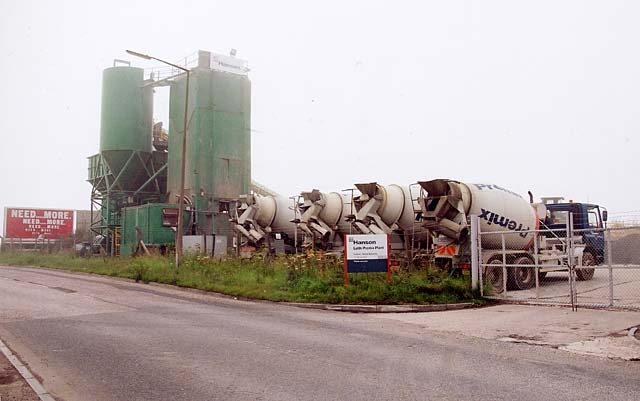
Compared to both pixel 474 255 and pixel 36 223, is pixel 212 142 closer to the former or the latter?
pixel 474 255

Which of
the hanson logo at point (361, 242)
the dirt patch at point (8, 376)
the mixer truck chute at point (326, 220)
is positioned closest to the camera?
the dirt patch at point (8, 376)

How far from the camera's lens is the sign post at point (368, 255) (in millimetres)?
17106

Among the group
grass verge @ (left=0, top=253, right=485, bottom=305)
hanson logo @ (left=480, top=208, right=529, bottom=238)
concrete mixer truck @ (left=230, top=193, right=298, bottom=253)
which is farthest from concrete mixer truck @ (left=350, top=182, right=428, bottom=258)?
concrete mixer truck @ (left=230, top=193, right=298, bottom=253)

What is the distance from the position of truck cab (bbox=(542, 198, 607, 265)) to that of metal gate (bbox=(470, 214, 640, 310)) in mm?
48

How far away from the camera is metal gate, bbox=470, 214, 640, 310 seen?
47.6ft

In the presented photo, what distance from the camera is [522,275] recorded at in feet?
60.7

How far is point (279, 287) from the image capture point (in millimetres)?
18266

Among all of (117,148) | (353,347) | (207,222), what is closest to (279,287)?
(353,347)

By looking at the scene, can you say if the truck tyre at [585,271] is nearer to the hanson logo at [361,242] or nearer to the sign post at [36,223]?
the hanson logo at [361,242]

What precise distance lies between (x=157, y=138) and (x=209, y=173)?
31.2ft

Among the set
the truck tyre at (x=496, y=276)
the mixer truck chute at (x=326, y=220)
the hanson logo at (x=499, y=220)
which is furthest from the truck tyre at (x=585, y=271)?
the mixer truck chute at (x=326, y=220)

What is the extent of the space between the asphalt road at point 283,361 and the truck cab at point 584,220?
11.9m

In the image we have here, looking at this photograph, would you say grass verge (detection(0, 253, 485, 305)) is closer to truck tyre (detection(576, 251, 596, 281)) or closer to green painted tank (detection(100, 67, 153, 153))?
truck tyre (detection(576, 251, 596, 281))

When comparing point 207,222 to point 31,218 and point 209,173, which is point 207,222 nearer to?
point 209,173
